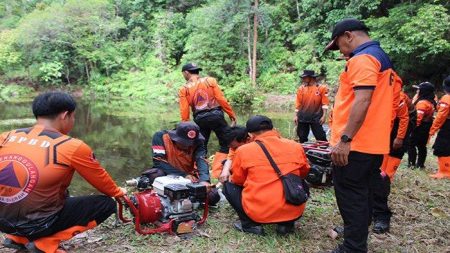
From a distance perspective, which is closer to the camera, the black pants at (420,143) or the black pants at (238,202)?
the black pants at (238,202)

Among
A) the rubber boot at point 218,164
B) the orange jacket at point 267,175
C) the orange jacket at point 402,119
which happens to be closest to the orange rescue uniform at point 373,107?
the orange jacket at point 267,175

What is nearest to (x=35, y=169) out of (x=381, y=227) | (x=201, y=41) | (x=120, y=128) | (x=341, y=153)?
(x=341, y=153)

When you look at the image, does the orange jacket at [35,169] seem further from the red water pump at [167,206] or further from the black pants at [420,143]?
the black pants at [420,143]

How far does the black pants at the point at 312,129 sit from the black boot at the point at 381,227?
366 cm

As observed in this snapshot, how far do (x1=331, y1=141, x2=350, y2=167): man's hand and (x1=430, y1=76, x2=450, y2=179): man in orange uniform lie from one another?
12.4 feet

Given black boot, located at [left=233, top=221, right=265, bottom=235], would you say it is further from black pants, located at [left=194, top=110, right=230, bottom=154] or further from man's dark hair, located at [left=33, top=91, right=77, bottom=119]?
black pants, located at [left=194, top=110, right=230, bottom=154]

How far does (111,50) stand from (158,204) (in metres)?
29.0

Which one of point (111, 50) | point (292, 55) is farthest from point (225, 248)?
point (111, 50)

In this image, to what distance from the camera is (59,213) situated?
2883 millimetres

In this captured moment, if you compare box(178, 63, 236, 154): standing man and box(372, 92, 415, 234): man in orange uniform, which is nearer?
box(372, 92, 415, 234): man in orange uniform

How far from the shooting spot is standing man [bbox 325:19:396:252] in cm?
255

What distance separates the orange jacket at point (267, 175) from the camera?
330cm

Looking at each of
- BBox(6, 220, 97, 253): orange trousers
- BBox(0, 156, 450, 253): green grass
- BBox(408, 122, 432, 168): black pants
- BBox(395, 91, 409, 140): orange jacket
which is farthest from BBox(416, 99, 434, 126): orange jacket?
BBox(6, 220, 97, 253): orange trousers

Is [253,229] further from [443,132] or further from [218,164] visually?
[443,132]
